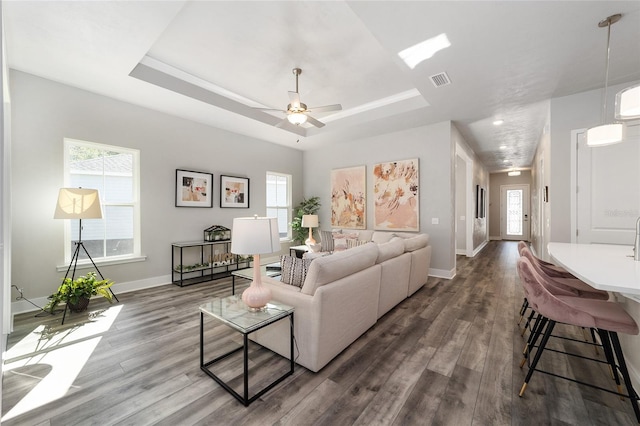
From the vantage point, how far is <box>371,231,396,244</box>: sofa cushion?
5137 millimetres

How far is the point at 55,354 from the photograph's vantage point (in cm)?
234

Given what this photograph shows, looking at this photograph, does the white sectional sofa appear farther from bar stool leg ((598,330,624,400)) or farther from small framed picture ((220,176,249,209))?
small framed picture ((220,176,249,209))

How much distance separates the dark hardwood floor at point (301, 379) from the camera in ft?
5.51

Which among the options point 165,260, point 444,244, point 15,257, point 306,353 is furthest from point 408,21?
point 15,257

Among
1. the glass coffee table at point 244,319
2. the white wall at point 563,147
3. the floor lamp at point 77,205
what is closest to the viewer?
the glass coffee table at point 244,319

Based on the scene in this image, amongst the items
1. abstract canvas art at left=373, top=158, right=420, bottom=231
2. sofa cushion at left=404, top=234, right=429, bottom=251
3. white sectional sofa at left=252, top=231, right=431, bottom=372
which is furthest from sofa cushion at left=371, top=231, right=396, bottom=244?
white sectional sofa at left=252, top=231, right=431, bottom=372

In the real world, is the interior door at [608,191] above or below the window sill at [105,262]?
above

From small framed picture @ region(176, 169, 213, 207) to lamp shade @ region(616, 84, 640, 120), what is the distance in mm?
5447

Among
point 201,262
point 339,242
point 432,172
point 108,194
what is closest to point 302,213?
point 339,242

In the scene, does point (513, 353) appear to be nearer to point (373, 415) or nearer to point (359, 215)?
point (373, 415)

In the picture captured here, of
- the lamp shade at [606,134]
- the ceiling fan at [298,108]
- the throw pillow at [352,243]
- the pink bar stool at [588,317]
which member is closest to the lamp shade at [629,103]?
the lamp shade at [606,134]

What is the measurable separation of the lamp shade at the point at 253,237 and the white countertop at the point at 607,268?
2.00 m

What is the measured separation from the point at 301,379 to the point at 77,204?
335cm

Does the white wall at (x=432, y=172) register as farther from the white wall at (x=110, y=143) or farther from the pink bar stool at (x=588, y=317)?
the pink bar stool at (x=588, y=317)
